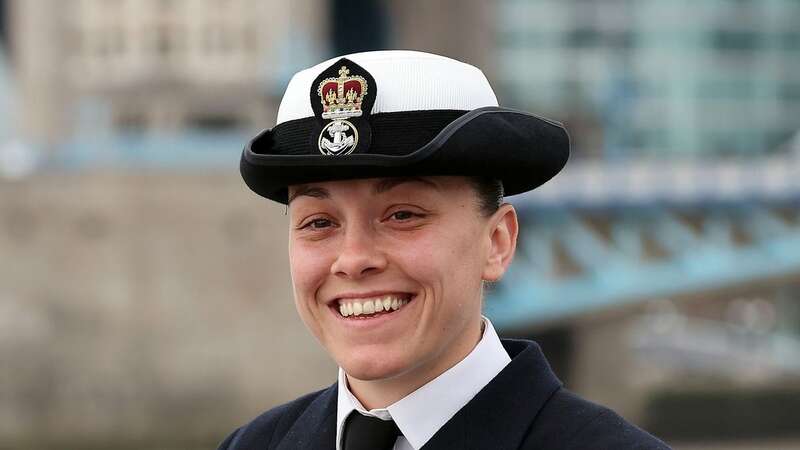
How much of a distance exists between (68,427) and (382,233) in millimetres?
26744

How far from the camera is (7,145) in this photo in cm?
3191

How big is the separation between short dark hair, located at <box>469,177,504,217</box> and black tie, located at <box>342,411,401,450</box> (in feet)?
1.54

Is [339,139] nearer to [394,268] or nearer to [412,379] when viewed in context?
[394,268]

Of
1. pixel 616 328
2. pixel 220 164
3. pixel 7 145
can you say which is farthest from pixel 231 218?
pixel 616 328

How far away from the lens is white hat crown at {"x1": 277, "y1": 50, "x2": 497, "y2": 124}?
10.2 feet

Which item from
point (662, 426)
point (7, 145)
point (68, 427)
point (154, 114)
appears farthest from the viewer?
point (154, 114)

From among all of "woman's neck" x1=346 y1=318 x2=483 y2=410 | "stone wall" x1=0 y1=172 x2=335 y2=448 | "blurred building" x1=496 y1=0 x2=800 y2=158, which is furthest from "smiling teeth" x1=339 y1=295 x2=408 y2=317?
"blurred building" x1=496 y1=0 x2=800 y2=158

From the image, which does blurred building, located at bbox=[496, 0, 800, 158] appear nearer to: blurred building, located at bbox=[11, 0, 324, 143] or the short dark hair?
blurred building, located at bbox=[11, 0, 324, 143]

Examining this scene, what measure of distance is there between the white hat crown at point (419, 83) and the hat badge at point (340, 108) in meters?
0.03

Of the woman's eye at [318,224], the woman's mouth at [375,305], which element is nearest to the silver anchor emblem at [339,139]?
the woman's eye at [318,224]

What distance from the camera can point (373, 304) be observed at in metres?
3.12

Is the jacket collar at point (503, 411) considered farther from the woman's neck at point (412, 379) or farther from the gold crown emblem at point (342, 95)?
the gold crown emblem at point (342, 95)

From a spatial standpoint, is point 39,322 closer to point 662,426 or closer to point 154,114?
point 662,426

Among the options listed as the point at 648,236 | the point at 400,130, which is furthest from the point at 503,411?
the point at 648,236
